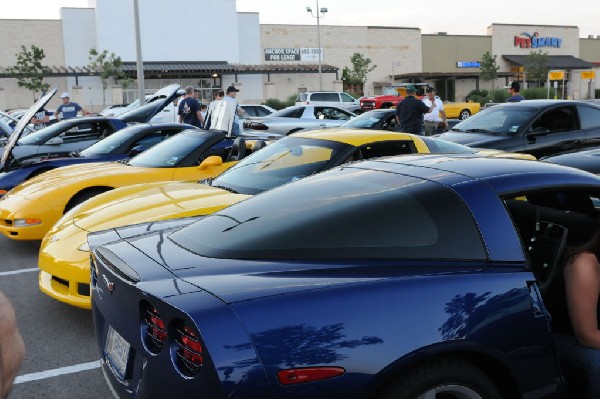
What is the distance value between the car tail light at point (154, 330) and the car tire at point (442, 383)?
827 mm

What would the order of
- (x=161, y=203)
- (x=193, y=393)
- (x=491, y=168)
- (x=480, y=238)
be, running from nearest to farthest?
(x=193, y=393) → (x=480, y=238) → (x=491, y=168) → (x=161, y=203)

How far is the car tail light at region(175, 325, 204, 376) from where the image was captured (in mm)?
2154

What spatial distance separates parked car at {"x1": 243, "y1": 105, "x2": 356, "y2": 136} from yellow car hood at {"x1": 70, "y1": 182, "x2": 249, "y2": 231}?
36.5 feet

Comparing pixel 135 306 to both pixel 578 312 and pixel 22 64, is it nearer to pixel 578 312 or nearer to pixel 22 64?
pixel 578 312

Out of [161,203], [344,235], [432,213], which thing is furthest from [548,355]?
[161,203]

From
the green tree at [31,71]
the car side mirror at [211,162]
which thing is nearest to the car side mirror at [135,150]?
the car side mirror at [211,162]

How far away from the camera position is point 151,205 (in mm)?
5238

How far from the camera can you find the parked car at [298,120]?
17875 mm

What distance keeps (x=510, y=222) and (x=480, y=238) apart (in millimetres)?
183

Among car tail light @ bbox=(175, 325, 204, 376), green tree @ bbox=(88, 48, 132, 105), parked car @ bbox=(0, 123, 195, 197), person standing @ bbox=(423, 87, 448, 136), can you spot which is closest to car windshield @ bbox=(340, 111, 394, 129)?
person standing @ bbox=(423, 87, 448, 136)

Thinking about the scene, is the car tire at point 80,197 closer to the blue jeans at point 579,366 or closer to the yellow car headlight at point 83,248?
the yellow car headlight at point 83,248

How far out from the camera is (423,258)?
2.58 meters

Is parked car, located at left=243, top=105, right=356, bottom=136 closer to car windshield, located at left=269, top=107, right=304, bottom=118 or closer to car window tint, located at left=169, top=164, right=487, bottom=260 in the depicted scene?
car windshield, located at left=269, top=107, right=304, bottom=118

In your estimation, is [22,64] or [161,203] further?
[22,64]
